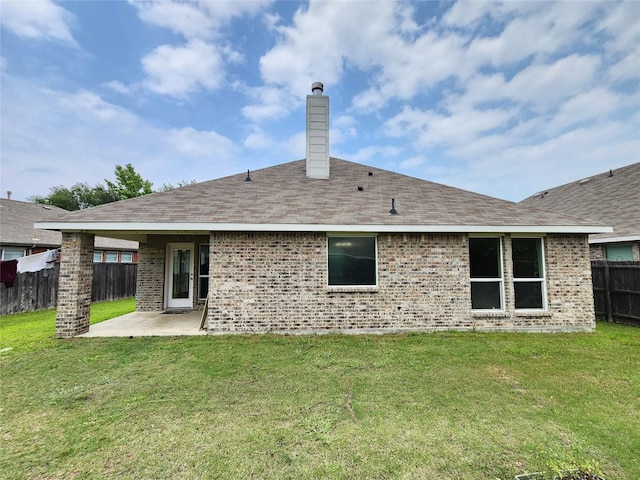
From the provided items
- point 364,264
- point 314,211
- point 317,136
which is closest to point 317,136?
point 317,136

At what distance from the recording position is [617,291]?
8359mm

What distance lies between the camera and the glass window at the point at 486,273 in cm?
730

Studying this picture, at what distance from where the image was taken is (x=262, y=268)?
275 inches

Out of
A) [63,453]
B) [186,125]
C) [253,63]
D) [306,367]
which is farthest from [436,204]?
[186,125]

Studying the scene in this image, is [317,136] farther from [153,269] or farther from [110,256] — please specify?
[110,256]

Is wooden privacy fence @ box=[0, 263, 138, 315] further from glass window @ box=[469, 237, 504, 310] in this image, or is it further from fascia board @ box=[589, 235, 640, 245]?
fascia board @ box=[589, 235, 640, 245]

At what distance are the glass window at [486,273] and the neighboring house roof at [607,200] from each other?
5.11 metres

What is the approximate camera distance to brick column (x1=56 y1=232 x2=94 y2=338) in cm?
665

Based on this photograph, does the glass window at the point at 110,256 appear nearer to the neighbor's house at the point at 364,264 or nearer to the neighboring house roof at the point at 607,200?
the neighbor's house at the point at 364,264

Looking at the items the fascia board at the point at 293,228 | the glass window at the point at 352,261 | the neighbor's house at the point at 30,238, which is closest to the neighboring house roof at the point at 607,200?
the fascia board at the point at 293,228

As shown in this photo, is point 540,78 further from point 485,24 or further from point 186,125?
point 186,125

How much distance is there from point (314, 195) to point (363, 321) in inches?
144

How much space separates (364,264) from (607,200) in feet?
38.7

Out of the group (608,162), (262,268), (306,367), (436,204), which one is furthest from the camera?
(608,162)
